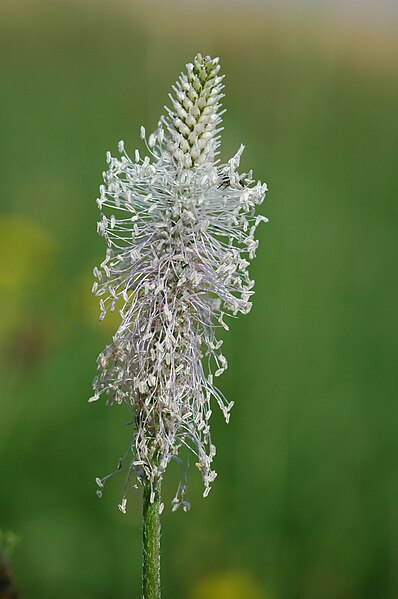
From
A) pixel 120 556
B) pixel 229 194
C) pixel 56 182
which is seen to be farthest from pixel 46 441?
pixel 229 194

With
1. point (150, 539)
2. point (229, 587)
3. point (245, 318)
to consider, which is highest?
point (245, 318)

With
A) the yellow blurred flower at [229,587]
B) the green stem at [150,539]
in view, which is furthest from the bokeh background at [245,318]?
the green stem at [150,539]

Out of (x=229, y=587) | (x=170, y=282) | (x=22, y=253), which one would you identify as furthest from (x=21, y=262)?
(x=170, y=282)

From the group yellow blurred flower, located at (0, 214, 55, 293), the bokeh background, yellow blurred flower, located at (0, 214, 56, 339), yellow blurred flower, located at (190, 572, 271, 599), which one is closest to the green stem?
the bokeh background

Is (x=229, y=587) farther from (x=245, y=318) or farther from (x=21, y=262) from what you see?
(x=21, y=262)

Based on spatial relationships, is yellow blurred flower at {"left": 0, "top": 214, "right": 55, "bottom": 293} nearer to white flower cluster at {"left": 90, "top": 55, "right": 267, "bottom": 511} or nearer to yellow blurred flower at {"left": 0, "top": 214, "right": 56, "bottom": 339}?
yellow blurred flower at {"left": 0, "top": 214, "right": 56, "bottom": 339}

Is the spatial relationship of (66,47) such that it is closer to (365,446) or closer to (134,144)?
(134,144)
